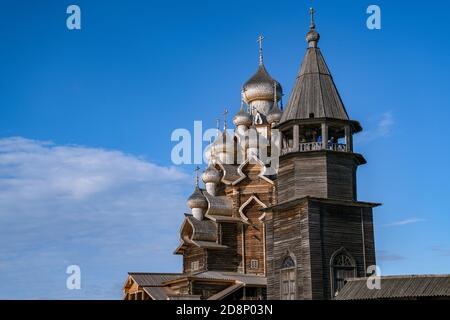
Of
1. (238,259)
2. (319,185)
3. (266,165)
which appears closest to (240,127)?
(266,165)

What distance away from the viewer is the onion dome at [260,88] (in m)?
47.5

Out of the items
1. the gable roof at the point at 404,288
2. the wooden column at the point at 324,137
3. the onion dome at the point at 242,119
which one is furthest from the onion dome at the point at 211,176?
the gable roof at the point at 404,288

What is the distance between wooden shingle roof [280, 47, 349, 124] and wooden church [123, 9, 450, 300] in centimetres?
5

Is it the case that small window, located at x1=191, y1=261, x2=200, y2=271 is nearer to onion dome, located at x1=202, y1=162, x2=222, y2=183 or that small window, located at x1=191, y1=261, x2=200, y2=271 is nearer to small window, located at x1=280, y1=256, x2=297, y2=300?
onion dome, located at x1=202, y1=162, x2=222, y2=183

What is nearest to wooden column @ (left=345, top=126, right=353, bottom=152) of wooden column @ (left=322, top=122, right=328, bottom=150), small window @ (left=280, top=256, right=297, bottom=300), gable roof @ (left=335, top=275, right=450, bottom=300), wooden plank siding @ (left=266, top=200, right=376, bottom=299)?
wooden column @ (left=322, top=122, right=328, bottom=150)

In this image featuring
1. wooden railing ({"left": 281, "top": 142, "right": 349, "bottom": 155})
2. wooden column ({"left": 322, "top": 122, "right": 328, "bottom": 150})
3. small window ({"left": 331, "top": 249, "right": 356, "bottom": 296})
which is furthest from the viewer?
wooden railing ({"left": 281, "top": 142, "right": 349, "bottom": 155})

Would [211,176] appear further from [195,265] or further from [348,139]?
[348,139]

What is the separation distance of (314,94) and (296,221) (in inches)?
225

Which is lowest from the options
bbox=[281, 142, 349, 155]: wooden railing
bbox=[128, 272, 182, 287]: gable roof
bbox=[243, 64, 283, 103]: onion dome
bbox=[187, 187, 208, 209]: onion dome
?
bbox=[128, 272, 182, 287]: gable roof

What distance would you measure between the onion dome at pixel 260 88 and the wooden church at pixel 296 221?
7197 mm

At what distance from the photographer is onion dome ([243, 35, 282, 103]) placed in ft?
156

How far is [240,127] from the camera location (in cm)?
4584

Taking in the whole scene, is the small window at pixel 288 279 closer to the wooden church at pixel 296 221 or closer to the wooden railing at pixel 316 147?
the wooden church at pixel 296 221
